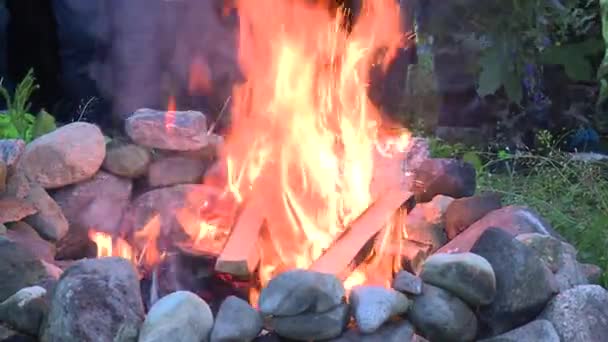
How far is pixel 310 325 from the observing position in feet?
7.73

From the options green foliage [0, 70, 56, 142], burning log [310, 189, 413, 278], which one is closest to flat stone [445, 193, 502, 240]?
burning log [310, 189, 413, 278]

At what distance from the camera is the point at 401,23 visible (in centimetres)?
519

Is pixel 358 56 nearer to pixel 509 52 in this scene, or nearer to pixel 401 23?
pixel 509 52

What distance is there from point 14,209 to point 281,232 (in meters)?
0.94

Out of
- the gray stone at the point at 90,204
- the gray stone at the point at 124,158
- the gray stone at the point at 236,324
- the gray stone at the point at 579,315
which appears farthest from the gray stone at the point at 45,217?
the gray stone at the point at 579,315

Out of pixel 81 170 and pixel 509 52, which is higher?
pixel 509 52

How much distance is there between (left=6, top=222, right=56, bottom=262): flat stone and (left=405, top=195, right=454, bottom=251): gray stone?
129 cm

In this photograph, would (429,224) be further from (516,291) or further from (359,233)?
(516,291)

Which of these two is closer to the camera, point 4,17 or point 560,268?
point 560,268

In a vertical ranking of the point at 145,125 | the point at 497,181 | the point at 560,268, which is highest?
the point at 145,125

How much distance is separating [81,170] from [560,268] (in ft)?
5.82

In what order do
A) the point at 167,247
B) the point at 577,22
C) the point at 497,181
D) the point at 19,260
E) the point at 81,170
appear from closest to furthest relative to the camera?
1. the point at 19,260
2. the point at 167,247
3. the point at 81,170
4. the point at 497,181
5. the point at 577,22

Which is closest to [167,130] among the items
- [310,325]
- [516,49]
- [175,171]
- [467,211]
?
[175,171]

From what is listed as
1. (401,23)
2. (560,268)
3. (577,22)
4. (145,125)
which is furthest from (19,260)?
(577,22)
